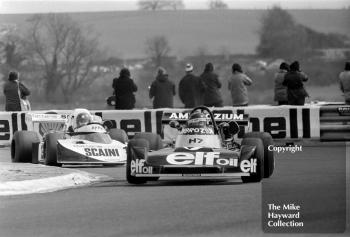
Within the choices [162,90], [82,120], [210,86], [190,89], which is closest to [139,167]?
[82,120]

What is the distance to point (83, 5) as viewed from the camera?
25.0 metres

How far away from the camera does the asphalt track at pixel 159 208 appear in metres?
10.5

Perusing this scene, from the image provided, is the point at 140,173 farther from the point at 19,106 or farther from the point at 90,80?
the point at 90,80

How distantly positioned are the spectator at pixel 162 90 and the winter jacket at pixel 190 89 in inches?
21.0

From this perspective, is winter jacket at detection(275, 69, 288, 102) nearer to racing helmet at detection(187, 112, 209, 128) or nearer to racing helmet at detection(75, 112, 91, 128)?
racing helmet at detection(75, 112, 91, 128)

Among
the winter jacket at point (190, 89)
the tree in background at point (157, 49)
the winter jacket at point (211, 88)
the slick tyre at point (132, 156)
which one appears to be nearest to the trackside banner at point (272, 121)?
the winter jacket at point (211, 88)

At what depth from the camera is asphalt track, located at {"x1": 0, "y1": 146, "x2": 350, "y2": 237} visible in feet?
34.6

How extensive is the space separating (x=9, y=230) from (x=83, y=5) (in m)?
14.5

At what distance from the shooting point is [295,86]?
24672 mm

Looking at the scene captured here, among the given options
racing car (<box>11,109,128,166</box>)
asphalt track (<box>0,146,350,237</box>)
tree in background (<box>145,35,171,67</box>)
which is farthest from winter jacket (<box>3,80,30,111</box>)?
tree in background (<box>145,35,171,67</box>)

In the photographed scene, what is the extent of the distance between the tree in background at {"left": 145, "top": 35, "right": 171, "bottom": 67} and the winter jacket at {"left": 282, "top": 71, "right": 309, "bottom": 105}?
34.9ft

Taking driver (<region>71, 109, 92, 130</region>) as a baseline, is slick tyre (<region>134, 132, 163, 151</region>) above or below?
below

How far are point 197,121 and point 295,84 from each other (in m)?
8.83

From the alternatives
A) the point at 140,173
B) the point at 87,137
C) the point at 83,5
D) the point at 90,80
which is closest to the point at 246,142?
the point at 140,173
